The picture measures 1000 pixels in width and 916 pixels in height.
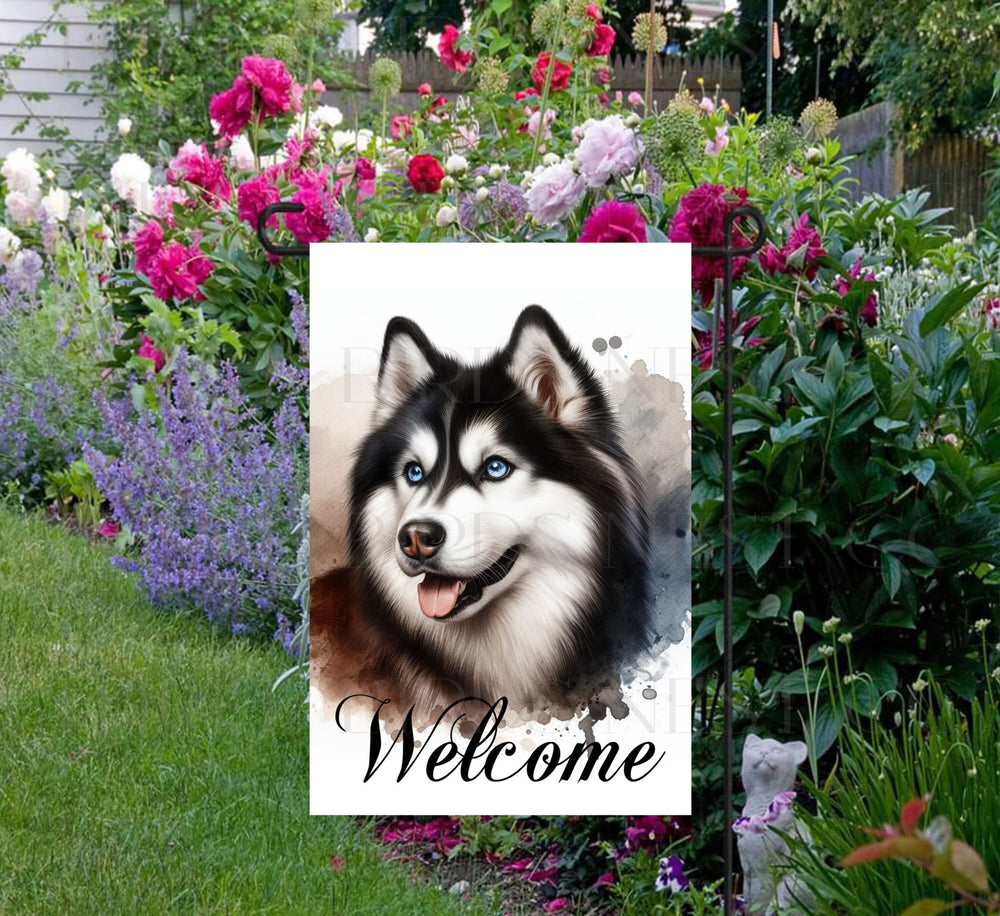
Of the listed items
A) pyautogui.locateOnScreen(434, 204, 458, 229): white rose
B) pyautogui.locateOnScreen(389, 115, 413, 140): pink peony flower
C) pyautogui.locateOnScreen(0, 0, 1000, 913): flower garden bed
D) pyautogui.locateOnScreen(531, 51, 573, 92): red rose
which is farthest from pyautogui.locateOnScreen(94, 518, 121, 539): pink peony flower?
pyautogui.locateOnScreen(434, 204, 458, 229): white rose

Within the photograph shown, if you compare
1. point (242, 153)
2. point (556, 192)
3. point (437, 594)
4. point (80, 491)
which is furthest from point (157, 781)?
point (242, 153)

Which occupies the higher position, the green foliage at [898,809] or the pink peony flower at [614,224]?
the pink peony flower at [614,224]

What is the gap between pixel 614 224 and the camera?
2.26 meters

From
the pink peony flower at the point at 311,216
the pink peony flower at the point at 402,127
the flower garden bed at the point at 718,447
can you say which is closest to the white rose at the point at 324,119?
the pink peony flower at the point at 402,127

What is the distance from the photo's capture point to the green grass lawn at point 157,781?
2162mm

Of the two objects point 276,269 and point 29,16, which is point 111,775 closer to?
point 276,269

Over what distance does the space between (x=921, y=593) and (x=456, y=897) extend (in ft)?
3.11

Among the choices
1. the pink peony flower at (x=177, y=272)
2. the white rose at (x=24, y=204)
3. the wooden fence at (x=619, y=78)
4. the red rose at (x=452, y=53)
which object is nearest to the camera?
the pink peony flower at (x=177, y=272)

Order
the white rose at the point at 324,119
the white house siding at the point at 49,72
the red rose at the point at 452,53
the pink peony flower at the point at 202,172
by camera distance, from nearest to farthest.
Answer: the pink peony flower at the point at 202,172
the white rose at the point at 324,119
the red rose at the point at 452,53
the white house siding at the point at 49,72

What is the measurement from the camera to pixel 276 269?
14.7 ft

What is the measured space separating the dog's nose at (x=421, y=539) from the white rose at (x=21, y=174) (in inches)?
192

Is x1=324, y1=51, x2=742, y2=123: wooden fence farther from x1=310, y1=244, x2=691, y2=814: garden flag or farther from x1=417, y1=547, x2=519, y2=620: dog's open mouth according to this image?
x1=417, y1=547, x2=519, y2=620: dog's open mouth

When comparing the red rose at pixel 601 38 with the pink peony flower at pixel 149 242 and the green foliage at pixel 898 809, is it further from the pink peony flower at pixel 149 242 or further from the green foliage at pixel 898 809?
the green foliage at pixel 898 809

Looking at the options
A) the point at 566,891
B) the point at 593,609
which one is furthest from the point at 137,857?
the point at 593,609
